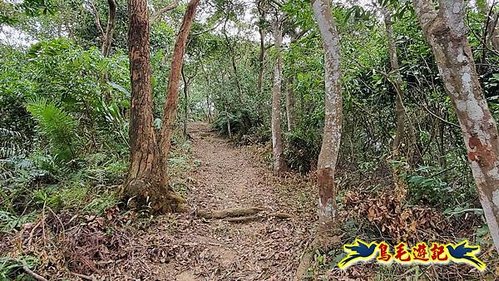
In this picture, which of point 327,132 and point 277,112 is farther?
point 277,112

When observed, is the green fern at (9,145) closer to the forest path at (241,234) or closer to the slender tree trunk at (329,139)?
the forest path at (241,234)

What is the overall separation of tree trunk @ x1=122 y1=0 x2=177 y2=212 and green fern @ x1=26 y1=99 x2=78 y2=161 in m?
1.61

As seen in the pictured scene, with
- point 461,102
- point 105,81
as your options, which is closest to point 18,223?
point 105,81

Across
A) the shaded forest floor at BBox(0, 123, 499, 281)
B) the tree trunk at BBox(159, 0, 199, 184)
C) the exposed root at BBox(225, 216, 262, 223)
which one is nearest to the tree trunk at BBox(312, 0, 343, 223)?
the shaded forest floor at BBox(0, 123, 499, 281)

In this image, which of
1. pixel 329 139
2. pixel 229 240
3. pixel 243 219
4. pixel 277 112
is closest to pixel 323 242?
pixel 329 139

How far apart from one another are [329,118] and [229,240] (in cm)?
215

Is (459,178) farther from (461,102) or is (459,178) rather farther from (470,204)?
(461,102)

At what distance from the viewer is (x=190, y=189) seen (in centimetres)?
653

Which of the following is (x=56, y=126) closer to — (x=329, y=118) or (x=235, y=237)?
(x=235, y=237)

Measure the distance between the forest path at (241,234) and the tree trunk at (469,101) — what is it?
2.11 meters

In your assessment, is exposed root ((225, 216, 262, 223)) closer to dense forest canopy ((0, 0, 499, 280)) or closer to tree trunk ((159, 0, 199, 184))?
dense forest canopy ((0, 0, 499, 280))

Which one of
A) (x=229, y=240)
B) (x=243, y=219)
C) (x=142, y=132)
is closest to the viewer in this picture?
(x=229, y=240)

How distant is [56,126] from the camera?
5559 millimetres

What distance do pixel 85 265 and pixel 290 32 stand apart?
959 centimetres
